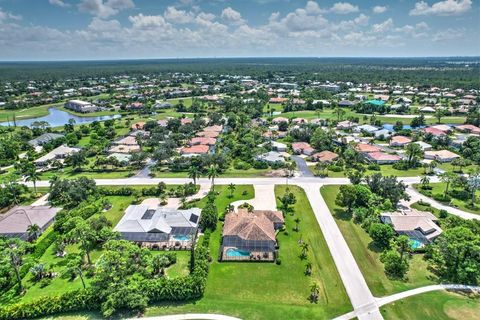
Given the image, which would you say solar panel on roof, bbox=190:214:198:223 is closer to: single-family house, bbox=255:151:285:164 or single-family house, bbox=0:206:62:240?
single-family house, bbox=0:206:62:240

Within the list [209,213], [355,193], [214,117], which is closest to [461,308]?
[355,193]

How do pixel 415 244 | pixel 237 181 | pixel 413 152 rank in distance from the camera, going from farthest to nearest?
pixel 413 152 → pixel 237 181 → pixel 415 244

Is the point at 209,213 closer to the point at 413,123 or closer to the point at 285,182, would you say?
the point at 285,182

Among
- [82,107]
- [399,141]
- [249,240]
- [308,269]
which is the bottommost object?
[308,269]

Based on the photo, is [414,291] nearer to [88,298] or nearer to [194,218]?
[194,218]

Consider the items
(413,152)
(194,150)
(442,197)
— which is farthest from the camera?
(194,150)

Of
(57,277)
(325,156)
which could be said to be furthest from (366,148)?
(57,277)

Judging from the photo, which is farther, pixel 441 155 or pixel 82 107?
pixel 82 107
